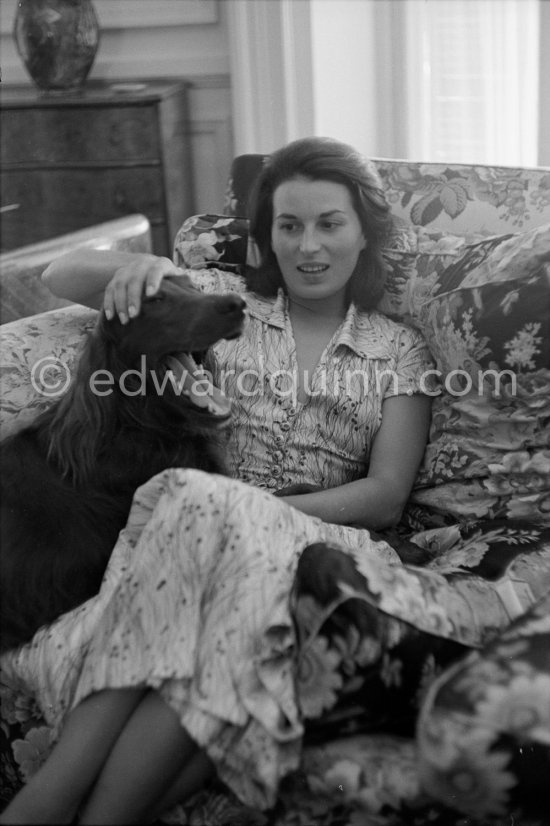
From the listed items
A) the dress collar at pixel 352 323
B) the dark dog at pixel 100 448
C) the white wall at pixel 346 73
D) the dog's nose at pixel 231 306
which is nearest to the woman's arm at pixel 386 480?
the dress collar at pixel 352 323

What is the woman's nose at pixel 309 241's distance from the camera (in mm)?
1752

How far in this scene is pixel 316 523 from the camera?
1.45 meters

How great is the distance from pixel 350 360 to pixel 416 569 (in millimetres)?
544

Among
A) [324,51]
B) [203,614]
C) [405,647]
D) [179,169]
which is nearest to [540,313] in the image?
[405,647]

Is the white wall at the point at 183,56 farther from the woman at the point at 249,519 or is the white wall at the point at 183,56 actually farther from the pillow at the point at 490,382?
the pillow at the point at 490,382

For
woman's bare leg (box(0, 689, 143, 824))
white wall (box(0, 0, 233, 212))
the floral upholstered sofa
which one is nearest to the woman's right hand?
the floral upholstered sofa

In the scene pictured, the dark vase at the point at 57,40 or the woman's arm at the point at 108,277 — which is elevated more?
the dark vase at the point at 57,40

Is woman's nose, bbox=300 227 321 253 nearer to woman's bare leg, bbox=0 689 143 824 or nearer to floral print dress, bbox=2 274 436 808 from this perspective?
floral print dress, bbox=2 274 436 808

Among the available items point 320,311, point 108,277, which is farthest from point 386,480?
point 108,277

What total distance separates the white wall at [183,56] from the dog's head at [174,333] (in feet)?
7.66

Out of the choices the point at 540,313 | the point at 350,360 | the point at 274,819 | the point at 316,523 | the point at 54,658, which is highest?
the point at 540,313

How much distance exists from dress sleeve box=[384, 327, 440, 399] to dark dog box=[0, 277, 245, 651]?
1.20ft

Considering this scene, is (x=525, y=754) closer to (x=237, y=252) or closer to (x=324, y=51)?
(x=237, y=252)

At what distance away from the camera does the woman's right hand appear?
152 centimetres
